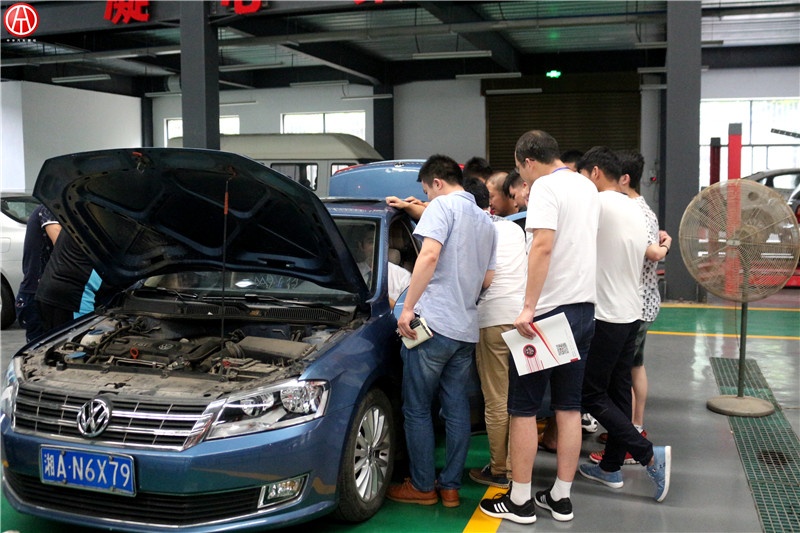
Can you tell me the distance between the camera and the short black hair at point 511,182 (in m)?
4.27

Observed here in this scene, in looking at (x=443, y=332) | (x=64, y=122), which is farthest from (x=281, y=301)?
(x=64, y=122)

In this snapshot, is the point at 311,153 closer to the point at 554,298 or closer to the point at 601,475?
the point at 601,475

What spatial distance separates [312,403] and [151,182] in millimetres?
1354

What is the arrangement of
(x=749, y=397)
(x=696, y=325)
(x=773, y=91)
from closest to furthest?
(x=749, y=397), (x=696, y=325), (x=773, y=91)

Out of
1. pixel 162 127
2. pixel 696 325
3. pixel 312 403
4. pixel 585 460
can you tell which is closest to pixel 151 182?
pixel 312 403

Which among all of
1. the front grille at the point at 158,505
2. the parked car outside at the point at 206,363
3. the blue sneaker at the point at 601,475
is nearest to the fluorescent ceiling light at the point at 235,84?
the parked car outside at the point at 206,363

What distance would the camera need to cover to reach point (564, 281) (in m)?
3.31

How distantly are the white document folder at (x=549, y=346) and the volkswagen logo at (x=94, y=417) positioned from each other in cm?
172

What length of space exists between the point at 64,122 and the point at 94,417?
20.4 m

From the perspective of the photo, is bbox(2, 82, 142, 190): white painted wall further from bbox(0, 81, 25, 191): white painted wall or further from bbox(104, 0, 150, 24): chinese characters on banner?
bbox(104, 0, 150, 24): chinese characters on banner

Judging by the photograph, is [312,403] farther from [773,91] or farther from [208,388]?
[773,91]

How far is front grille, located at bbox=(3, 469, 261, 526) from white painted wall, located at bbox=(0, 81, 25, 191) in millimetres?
18875

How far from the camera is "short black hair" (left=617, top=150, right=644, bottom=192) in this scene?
4027 millimetres

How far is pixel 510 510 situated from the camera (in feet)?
11.2
